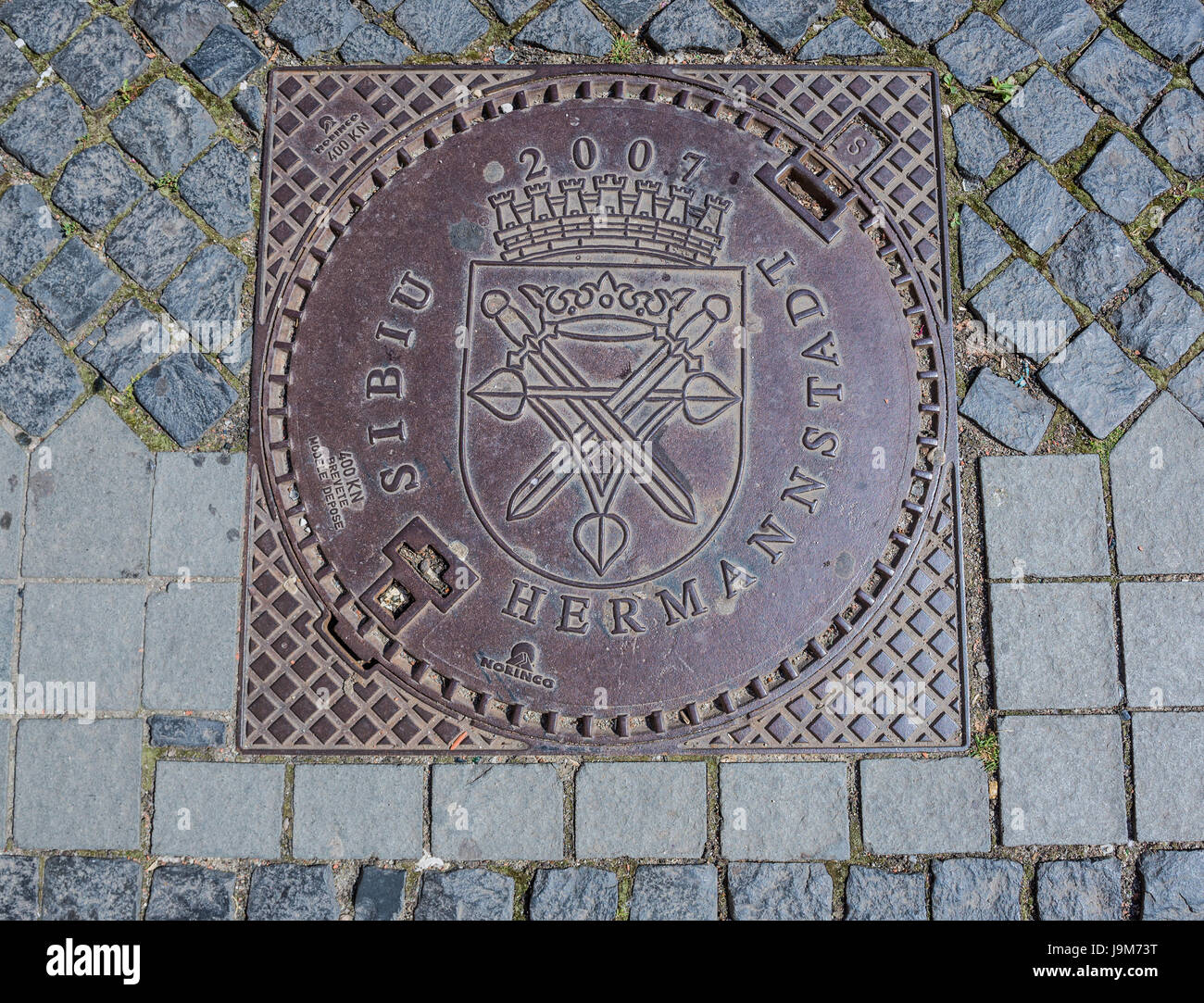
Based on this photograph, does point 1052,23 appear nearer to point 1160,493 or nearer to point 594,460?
point 1160,493

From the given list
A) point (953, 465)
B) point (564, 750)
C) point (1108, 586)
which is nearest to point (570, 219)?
point (953, 465)

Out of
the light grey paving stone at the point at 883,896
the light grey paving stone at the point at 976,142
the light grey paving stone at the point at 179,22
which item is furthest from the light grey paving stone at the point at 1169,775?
the light grey paving stone at the point at 179,22

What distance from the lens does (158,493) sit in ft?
8.61

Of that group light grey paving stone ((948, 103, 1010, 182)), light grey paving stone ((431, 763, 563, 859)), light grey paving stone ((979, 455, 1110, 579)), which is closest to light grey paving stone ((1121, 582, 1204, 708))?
light grey paving stone ((979, 455, 1110, 579))

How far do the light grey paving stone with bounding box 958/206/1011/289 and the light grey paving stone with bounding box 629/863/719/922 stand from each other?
6.65 ft

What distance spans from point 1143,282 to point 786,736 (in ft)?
6.15

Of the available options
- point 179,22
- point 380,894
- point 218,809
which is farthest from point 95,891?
point 179,22

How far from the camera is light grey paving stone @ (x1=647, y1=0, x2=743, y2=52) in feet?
9.22

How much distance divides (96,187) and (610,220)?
5.54 feet

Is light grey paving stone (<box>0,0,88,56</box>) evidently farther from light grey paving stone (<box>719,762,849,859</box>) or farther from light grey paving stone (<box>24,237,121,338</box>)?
light grey paving stone (<box>719,762,849,859</box>)

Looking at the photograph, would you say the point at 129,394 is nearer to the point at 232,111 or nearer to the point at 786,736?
the point at 232,111

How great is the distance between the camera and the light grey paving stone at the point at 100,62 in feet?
Result: 9.21

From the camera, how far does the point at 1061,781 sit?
8.42ft

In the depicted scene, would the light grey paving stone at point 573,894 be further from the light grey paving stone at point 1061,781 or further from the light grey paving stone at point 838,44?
the light grey paving stone at point 838,44
